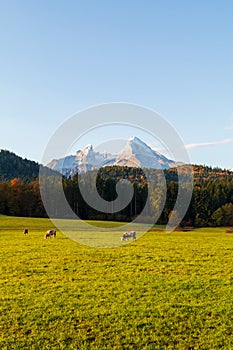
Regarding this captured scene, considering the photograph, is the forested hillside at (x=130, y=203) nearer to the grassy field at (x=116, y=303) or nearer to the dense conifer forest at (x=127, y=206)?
the dense conifer forest at (x=127, y=206)

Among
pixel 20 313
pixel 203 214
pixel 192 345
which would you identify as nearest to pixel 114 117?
pixel 20 313

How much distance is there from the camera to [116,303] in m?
13.3

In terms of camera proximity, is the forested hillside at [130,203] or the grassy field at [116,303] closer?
the grassy field at [116,303]

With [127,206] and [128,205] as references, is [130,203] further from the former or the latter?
[127,206]

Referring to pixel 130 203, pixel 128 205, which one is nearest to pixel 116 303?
pixel 130 203

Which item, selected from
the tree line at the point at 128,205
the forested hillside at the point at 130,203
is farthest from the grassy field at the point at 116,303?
the tree line at the point at 128,205

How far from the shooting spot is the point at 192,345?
32.8 ft

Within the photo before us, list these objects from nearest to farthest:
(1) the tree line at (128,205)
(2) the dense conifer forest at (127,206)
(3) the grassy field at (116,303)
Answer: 1. (3) the grassy field at (116,303)
2. (1) the tree line at (128,205)
3. (2) the dense conifer forest at (127,206)

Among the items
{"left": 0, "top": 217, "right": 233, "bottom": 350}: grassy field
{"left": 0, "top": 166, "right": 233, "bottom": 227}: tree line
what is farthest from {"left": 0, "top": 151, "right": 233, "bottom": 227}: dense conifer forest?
{"left": 0, "top": 217, "right": 233, "bottom": 350}: grassy field

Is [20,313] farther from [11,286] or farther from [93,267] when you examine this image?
[93,267]

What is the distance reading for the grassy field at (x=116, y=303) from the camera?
34.1ft

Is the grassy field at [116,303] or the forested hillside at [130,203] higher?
the forested hillside at [130,203]

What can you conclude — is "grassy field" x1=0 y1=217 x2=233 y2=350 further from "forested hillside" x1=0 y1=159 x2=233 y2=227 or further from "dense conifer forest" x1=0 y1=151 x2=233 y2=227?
"dense conifer forest" x1=0 y1=151 x2=233 y2=227

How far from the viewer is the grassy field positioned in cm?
1038
